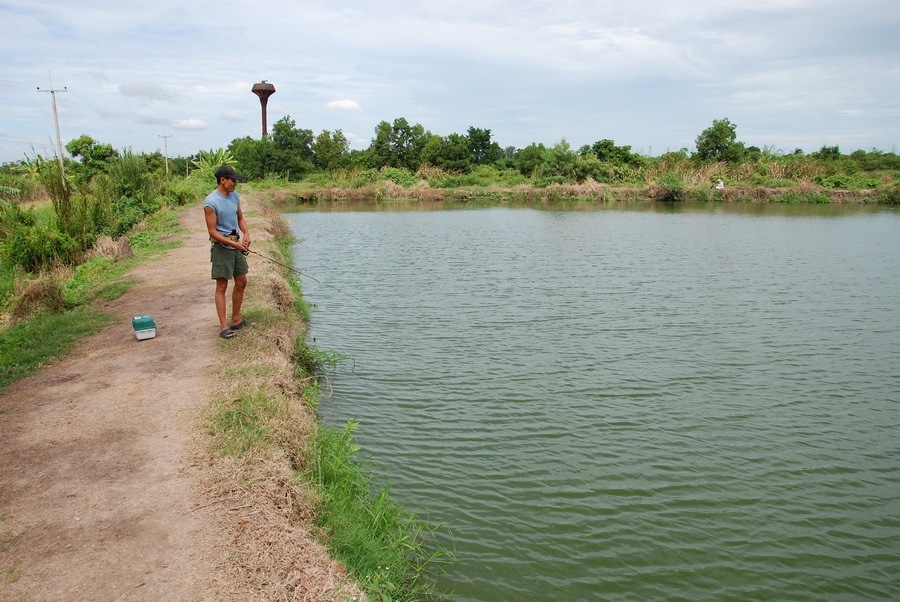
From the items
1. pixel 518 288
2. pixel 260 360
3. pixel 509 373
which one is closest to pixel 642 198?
pixel 518 288

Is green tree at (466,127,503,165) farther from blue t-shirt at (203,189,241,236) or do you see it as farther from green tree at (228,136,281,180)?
blue t-shirt at (203,189,241,236)

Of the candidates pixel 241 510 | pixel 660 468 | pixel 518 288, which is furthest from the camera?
pixel 518 288

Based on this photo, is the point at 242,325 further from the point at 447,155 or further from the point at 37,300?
the point at 447,155

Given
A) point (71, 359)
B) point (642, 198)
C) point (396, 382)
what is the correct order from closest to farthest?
point (71, 359)
point (396, 382)
point (642, 198)

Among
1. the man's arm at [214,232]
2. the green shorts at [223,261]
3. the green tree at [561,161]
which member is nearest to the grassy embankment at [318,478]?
the green shorts at [223,261]

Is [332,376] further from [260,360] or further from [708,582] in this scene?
[708,582]

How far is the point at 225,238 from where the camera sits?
22.8ft

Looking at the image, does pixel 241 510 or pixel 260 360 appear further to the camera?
pixel 260 360

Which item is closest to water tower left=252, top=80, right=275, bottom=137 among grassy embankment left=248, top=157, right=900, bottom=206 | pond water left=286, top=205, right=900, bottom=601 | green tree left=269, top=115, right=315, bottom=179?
green tree left=269, top=115, right=315, bottom=179

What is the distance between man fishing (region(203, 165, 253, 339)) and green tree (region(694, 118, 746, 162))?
50474mm

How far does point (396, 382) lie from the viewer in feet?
Answer: 27.7

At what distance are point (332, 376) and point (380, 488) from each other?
10.2 ft

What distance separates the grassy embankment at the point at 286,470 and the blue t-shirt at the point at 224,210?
1.26 metres

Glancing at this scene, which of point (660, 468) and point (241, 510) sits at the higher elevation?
point (241, 510)
